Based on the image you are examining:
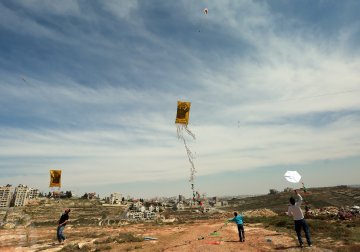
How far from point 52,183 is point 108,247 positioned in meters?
14.1

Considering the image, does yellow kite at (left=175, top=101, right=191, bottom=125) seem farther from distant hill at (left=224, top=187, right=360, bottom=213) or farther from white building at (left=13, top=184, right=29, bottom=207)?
white building at (left=13, top=184, right=29, bottom=207)

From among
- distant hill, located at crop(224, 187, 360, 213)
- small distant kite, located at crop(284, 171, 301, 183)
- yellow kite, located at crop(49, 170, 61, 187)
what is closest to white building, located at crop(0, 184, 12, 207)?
yellow kite, located at crop(49, 170, 61, 187)

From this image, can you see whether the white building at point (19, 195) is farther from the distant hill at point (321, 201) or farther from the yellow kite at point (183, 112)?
the yellow kite at point (183, 112)

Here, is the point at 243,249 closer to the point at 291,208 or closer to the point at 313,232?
the point at 291,208

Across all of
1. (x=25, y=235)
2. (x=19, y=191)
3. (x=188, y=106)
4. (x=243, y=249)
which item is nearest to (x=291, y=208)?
(x=243, y=249)

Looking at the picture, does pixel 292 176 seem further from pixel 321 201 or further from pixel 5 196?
pixel 5 196

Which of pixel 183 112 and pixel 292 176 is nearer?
pixel 292 176

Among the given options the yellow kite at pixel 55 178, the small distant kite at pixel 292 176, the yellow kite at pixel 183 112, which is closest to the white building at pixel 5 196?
the yellow kite at pixel 55 178

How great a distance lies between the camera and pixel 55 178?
21.1 m

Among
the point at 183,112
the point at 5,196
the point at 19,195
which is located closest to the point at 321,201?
the point at 183,112

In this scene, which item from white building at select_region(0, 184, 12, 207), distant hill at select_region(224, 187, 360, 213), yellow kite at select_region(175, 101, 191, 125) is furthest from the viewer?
white building at select_region(0, 184, 12, 207)

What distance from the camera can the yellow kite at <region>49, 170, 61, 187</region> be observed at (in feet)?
68.5

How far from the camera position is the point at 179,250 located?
10102mm

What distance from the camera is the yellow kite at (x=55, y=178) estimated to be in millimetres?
20875
